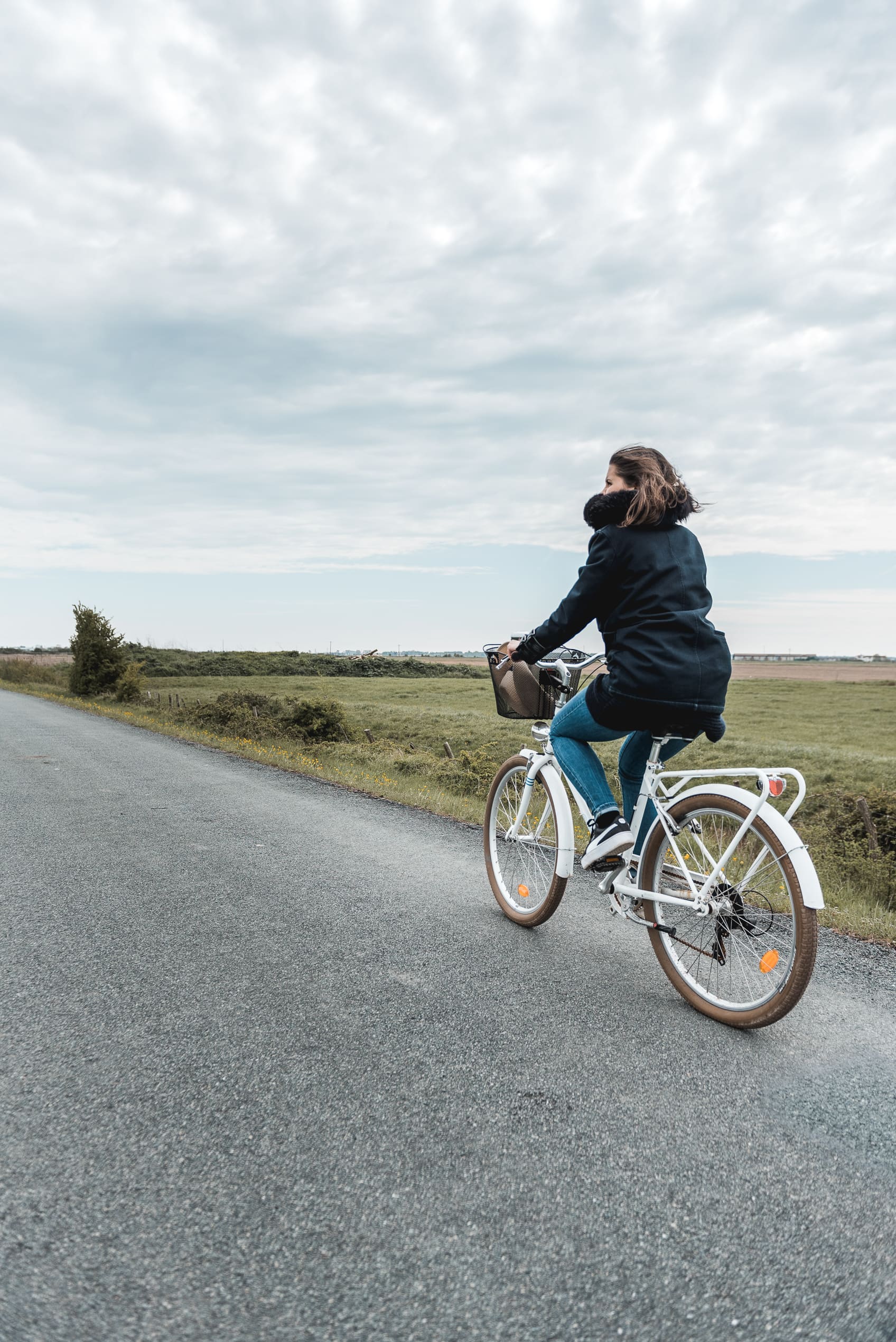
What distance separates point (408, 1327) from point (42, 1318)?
780mm

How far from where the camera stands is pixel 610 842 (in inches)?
146

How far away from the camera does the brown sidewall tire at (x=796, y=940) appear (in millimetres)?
2861

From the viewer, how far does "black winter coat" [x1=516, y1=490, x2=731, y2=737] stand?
3307mm

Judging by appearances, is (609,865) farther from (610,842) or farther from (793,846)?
(793,846)

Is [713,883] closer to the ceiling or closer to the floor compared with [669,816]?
closer to the floor

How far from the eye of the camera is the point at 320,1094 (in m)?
2.59

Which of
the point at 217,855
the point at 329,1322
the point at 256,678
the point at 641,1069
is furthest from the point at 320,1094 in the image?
the point at 256,678

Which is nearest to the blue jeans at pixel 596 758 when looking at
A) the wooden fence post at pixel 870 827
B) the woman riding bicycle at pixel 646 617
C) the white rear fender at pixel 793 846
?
the woman riding bicycle at pixel 646 617

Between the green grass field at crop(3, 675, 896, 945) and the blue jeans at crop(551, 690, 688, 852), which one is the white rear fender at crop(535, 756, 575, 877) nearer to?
the blue jeans at crop(551, 690, 688, 852)

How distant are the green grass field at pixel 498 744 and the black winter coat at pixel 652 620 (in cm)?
218

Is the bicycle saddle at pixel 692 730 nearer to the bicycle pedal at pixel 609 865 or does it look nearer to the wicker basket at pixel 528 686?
the bicycle pedal at pixel 609 865

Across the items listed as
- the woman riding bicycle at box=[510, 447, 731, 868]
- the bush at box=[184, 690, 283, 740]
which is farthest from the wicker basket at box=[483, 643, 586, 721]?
the bush at box=[184, 690, 283, 740]

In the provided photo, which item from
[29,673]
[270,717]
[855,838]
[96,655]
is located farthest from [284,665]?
[855,838]

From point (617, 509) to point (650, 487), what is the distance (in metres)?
0.17
